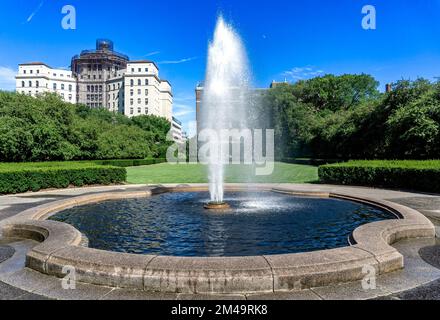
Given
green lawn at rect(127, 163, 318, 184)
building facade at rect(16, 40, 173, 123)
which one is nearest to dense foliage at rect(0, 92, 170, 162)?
green lawn at rect(127, 163, 318, 184)

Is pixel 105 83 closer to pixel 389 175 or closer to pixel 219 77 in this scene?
pixel 219 77

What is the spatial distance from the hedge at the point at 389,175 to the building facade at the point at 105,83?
10139cm

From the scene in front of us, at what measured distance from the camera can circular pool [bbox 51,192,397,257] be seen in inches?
247

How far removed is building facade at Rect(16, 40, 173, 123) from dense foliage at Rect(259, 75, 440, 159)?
62564mm

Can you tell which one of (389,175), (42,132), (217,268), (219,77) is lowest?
(217,268)

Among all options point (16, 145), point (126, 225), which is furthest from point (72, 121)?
point (126, 225)

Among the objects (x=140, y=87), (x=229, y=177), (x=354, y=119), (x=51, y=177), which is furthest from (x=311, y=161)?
(x=140, y=87)

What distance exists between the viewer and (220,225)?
811 cm

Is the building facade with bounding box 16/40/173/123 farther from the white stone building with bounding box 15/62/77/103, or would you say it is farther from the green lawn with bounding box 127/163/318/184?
the green lawn with bounding box 127/163/318/184

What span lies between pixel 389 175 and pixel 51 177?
1807 cm

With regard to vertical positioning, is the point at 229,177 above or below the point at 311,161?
below

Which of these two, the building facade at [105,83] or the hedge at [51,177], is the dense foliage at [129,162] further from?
the building facade at [105,83]

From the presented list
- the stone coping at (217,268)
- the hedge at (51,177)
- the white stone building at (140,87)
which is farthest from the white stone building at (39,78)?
the stone coping at (217,268)

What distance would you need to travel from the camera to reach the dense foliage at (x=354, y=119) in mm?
21578
